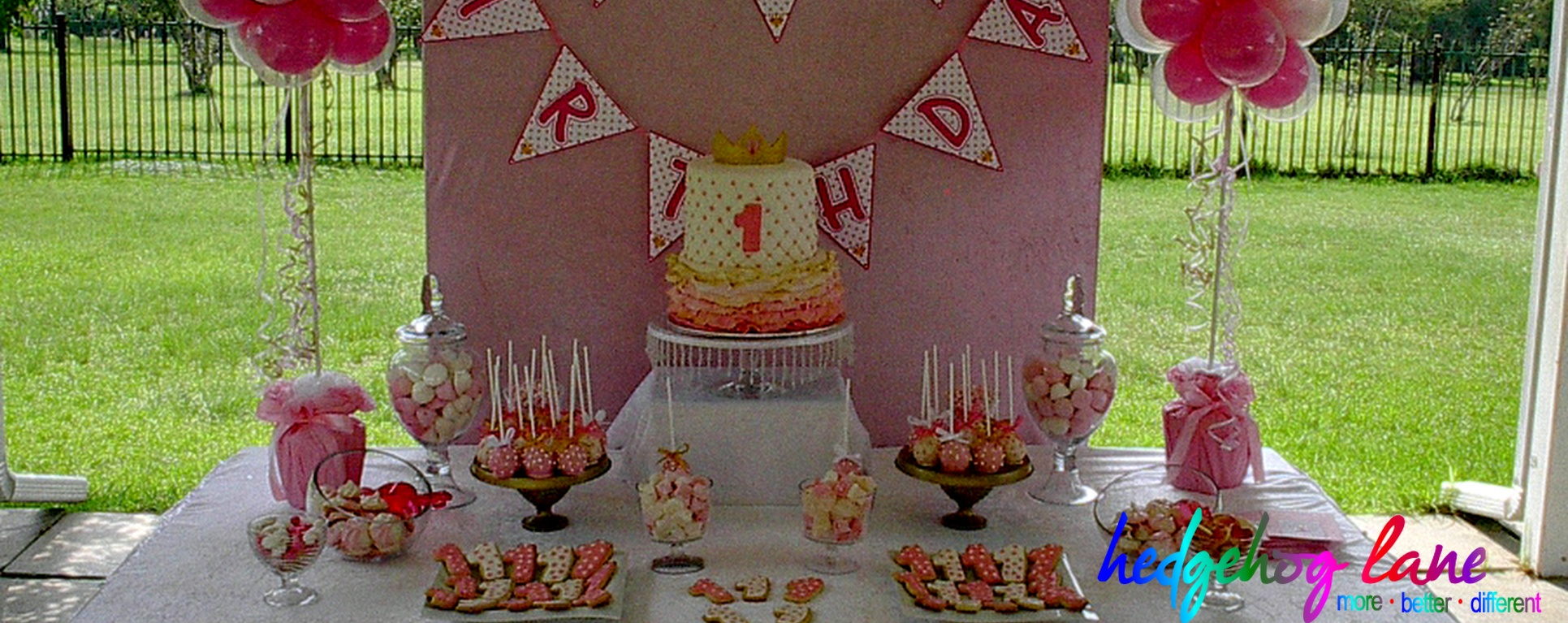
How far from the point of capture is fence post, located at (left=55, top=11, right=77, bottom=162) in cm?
838

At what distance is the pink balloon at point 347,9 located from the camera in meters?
2.84

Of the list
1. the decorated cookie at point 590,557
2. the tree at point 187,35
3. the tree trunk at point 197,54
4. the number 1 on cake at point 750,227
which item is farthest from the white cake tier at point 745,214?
the tree trunk at point 197,54

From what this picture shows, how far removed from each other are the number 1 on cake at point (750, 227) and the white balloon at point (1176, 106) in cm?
78

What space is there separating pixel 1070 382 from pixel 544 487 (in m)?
0.95

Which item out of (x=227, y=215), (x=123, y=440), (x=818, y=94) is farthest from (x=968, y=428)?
(x=227, y=215)

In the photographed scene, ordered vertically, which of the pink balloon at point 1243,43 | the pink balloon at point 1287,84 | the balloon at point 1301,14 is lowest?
the pink balloon at point 1287,84

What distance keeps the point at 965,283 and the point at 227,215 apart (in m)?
5.50

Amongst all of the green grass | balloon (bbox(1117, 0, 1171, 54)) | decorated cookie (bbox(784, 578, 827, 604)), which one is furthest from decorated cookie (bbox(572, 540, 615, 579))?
the green grass

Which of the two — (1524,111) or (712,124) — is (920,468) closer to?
(712,124)

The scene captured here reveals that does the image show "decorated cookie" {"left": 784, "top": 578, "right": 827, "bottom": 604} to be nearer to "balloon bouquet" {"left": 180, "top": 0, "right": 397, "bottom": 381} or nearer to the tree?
"balloon bouquet" {"left": 180, "top": 0, "right": 397, "bottom": 381}

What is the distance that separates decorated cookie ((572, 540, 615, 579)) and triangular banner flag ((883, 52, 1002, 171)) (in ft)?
3.72

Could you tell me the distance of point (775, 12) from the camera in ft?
10.7

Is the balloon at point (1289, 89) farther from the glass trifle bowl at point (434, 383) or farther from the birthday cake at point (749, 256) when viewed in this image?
the glass trifle bowl at point (434, 383)

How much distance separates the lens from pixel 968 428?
2801 millimetres
